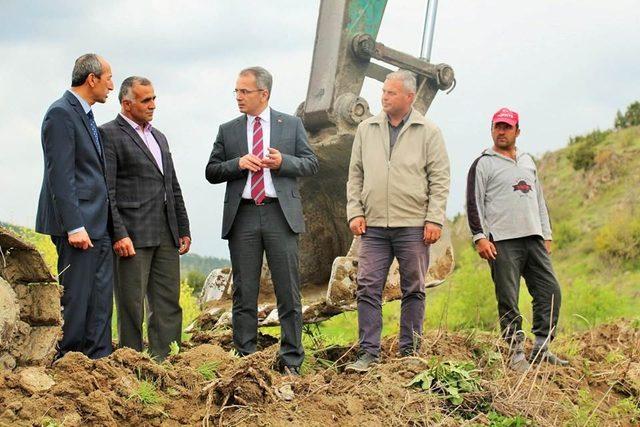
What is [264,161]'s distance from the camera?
6.64 meters

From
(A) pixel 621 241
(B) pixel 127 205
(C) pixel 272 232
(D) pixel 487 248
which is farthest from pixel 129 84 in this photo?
(A) pixel 621 241

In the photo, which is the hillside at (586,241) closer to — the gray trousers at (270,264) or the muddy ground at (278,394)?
the muddy ground at (278,394)

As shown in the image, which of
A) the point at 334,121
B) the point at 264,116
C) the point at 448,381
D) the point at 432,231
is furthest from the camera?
the point at 334,121

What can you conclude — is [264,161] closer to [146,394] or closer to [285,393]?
[285,393]

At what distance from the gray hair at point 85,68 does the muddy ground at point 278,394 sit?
1.76 meters

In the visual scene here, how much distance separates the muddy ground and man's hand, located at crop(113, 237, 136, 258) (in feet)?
2.57

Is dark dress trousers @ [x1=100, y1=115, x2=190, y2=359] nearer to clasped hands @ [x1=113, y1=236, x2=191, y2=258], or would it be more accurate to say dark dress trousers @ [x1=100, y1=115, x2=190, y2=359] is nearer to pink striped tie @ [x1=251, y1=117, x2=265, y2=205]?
clasped hands @ [x1=113, y1=236, x2=191, y2=258]

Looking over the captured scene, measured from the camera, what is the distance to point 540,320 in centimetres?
745

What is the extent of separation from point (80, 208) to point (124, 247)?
1.54 feet

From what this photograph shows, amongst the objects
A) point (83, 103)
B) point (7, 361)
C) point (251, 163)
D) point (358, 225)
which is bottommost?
point (7, 361)

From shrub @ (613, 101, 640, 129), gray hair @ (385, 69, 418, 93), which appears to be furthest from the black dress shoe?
shrub @ (613, 101, 640, 129)

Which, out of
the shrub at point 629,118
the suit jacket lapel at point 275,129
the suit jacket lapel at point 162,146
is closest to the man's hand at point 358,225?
the suit jacket lapel at point 275,129

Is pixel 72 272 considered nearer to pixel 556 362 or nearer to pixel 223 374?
pixel 223 374

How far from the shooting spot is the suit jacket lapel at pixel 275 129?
6855mm
